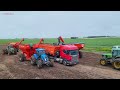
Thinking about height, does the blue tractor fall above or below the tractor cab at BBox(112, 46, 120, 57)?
below

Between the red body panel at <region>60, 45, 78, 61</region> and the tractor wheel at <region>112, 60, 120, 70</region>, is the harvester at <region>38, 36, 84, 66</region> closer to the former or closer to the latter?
the red body panel at <region>60, 45, 78, 61</region>

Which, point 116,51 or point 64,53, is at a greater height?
point 116,51

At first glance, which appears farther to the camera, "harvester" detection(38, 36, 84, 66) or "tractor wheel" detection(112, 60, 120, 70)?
"harvester" detection(38, 36, 84, 66)

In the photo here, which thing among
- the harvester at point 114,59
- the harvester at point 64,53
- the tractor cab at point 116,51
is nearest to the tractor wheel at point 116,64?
the harvester at point 114,59

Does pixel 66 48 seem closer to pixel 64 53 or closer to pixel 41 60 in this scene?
pixel 64 53

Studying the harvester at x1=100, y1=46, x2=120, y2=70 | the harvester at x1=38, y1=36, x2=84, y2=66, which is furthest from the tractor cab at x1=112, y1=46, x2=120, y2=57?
the harvester at x1=38, y1=36, x2=84, y2=66

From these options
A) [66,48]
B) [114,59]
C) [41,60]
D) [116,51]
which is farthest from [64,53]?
[116,51]

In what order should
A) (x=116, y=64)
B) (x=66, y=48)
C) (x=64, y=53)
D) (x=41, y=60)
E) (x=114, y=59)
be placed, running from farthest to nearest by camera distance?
(x=64, y=53) → (x=66, y=48) → (x=41, y=60) → (x=114, y=59) → (x=116, y=64)

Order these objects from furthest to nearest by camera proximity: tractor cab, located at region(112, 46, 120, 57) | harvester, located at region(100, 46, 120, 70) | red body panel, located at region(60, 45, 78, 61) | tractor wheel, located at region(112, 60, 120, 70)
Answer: red body panel, located at region(60, 45, 78, 61)
tractor cab, located at region(112, 46, 120, 57)
harvester, located at region(100, 46, 120, 70)
tractor wheel, located at region(112, 60, 120, 70)

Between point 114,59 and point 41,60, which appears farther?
point 41,60

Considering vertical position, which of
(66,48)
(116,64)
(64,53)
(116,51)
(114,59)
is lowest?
(116,64)
